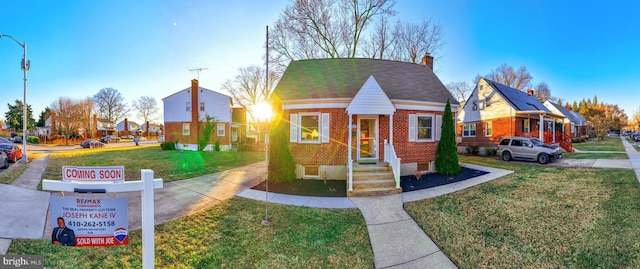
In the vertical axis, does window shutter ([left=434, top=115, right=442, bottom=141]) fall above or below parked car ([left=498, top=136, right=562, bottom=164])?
above

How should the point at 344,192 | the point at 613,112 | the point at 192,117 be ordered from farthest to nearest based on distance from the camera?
the point at 613,112 → the point at 192,117 → the point at 344,192

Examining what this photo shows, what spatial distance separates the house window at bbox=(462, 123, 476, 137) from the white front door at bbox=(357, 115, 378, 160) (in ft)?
63.6

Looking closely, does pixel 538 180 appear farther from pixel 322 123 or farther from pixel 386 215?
pixel 322 123

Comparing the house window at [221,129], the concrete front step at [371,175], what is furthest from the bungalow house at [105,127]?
the concrete front step at [371,175]

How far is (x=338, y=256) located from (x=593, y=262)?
445 cm

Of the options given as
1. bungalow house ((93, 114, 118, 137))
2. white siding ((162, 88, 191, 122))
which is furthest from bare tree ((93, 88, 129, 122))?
white siding ((162, 88, 191, 122))

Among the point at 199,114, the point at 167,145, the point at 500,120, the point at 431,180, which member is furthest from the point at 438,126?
the point at 167,145

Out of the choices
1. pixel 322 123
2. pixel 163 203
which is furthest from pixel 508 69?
pixel 163 203

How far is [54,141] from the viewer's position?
129 feet

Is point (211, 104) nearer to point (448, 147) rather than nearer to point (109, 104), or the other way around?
point (448, 147)

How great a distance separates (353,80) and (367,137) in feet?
9.81

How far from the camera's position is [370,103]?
10477 mm

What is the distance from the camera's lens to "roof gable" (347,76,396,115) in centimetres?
1045

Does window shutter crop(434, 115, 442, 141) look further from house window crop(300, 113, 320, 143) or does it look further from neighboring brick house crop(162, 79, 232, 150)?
neighboring brick house crop(162, 79, 232, 150)
